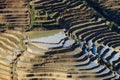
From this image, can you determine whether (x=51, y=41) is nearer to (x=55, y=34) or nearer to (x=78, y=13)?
(x=55, y=34)

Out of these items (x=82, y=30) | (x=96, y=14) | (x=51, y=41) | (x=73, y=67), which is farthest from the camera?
(x=96, y=14)

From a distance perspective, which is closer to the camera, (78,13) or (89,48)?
(89,48)

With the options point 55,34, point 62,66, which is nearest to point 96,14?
point 55,34

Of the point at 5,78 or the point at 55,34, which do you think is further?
the point at 55,34

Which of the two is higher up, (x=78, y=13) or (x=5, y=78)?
(x=78, y=13)

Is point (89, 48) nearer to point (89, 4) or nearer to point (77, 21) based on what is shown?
point (77, 21)

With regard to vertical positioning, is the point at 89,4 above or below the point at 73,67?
above

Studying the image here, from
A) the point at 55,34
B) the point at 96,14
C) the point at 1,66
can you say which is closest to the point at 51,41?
the point at 55,34

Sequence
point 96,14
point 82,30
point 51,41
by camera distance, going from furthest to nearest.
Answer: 1. point 96,14
2. point 82,30
3. point 51,41

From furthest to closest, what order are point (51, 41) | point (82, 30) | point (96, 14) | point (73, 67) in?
1. point (96, 14)
2. point (82, 30)
3. point (51, 41)
4. point (73, 67)
